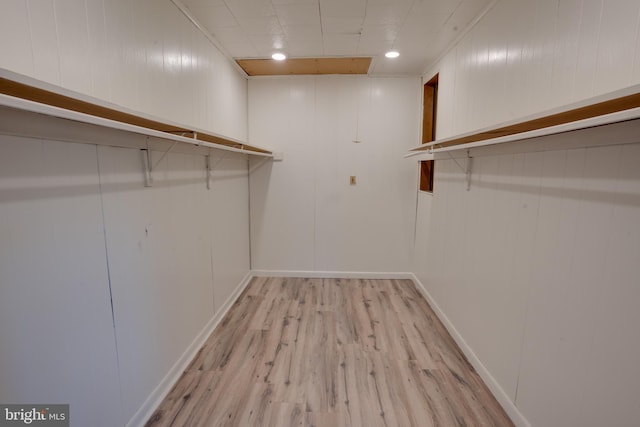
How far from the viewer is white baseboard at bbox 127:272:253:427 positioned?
1.56 m

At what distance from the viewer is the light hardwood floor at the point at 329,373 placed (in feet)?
5.36

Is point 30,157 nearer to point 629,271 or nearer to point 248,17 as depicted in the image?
point 248,17

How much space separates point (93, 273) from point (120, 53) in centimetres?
106

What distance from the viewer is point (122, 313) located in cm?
142

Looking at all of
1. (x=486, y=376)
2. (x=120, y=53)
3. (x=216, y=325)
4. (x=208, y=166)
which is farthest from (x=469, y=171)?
(x=216, y=325)

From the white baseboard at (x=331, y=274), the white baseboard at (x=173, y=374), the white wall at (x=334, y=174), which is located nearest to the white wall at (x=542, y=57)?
the white wall at (x=334, y=174)

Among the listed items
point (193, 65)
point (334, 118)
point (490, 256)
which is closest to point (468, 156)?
point (490, 256)

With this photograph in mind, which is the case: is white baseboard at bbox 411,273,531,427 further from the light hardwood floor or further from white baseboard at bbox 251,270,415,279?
white baseboard at bbox 251,270,415,279

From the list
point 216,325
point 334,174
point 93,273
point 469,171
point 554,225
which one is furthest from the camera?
point 334,174

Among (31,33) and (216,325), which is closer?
(31,33)

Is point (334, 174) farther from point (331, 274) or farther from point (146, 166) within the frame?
point (146, 166)

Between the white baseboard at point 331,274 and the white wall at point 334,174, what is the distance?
57 mm

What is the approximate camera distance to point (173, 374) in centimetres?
187

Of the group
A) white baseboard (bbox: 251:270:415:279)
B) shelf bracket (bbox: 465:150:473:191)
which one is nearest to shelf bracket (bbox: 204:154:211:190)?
white baseboard (bbox: 251:270:415:279)
